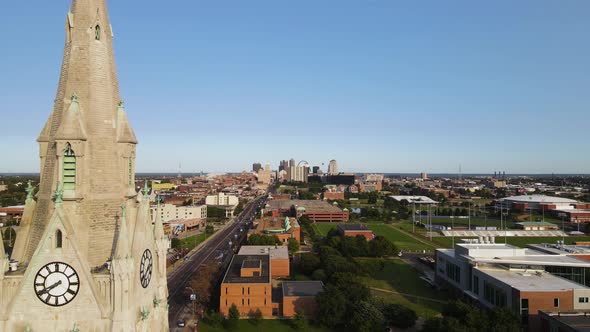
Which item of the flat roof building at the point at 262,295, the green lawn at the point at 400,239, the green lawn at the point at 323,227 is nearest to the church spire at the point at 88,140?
the flat roof building at the point at 262,295

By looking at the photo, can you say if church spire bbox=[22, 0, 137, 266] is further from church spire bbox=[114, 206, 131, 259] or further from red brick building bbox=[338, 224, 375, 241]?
red brick building bbox=[338, 224, 375, 241]

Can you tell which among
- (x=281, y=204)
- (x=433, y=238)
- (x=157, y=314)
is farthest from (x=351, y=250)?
(x=281, y=204)

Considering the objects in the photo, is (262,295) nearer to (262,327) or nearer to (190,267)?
(262,327)

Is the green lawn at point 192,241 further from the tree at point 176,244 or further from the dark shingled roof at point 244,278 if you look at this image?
the dark shingled roof at point 244,278

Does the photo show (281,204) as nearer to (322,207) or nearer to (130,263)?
(322,207)

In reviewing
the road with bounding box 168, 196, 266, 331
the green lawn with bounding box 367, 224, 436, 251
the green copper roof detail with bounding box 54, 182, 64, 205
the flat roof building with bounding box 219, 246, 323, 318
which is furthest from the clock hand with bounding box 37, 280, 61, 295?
the green lawn with bounding box 367, 224, 436, 251

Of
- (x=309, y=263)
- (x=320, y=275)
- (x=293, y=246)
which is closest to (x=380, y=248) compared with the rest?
(x=293, y=246)
